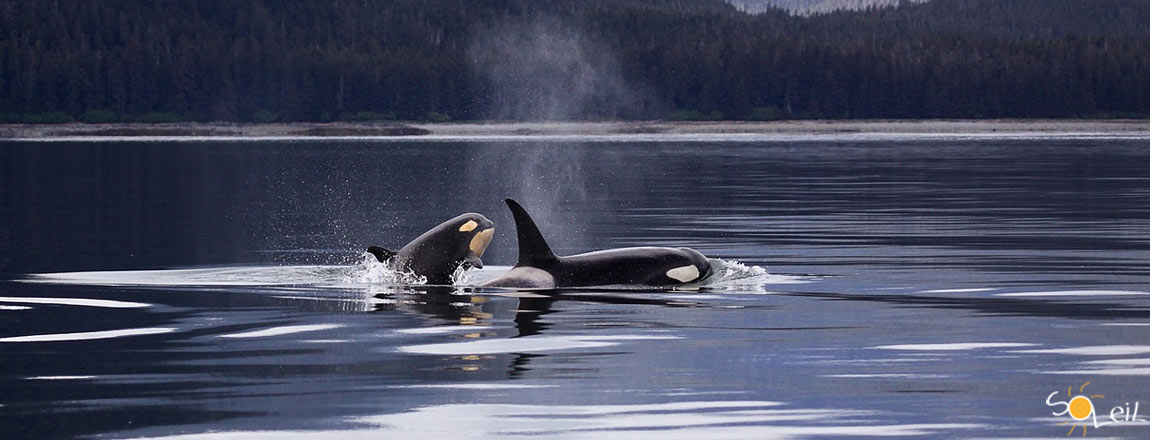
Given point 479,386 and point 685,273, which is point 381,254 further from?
point 479,386

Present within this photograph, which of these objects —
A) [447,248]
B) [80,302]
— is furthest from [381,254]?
[80,302]

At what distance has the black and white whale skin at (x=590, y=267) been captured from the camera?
23.8m

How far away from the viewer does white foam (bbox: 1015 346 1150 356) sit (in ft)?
56.7

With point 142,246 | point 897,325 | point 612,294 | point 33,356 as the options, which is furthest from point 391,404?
point 142,246

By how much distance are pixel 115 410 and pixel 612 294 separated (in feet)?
31.5

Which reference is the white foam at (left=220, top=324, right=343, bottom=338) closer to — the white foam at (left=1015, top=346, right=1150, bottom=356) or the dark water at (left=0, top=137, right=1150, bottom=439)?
the dark water at (left=0, top=137, right=1150, bottom=439)

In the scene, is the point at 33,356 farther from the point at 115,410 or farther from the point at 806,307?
the point at 806,307

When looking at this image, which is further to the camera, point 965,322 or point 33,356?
point 965,322

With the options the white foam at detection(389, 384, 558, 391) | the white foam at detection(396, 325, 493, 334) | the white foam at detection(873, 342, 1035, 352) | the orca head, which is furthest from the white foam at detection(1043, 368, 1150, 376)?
the orca head

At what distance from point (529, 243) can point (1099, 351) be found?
8616 millimetres

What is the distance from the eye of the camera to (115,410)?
14.5 metres

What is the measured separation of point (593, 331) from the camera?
19312 millimetres

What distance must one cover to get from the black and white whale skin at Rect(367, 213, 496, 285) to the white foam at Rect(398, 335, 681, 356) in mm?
5636

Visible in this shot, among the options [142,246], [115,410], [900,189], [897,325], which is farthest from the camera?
[900,189]
